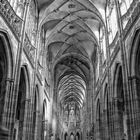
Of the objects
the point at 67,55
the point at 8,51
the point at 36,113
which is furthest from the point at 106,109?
the point at 67,55

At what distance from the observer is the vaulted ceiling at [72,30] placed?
968 inches

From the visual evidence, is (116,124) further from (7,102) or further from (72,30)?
(72,30)

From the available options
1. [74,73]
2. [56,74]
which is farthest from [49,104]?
[74,73]

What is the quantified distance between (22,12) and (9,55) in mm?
5199

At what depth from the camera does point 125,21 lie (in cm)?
1709

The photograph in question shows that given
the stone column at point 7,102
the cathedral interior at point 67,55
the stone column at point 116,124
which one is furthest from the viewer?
the stone column at point 116,124

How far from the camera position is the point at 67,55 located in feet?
116

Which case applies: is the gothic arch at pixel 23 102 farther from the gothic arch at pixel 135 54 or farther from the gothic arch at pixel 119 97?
the gothic arch at pixel 135 54

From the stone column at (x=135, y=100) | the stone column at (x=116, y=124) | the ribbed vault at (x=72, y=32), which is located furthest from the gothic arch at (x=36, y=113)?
the stone column at (x=135, y=100)

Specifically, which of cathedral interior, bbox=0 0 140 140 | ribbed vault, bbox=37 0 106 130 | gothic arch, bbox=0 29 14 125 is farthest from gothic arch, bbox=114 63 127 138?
gothic arch, bbox=0 29 14 125

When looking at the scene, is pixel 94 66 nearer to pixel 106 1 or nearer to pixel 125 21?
pixel 106 1

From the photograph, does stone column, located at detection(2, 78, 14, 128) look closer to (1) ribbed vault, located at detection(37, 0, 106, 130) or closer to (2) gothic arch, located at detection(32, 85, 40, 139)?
(2) gothic arch, located at detection(32, 85, 40, 139)

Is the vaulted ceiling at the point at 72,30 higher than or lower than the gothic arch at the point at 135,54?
higher

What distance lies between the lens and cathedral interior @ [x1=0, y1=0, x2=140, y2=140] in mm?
14586
